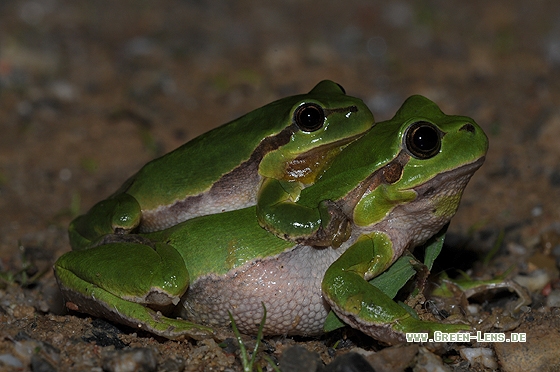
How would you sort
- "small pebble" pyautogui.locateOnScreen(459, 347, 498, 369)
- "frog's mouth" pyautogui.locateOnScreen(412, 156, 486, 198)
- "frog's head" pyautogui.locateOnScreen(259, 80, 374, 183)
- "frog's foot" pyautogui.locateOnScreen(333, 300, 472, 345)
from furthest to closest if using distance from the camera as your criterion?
"frog's head" pyautogui.locateOnScreen(259, 80, 374, 183) → "small pebble" pyautogui.locateOnScreen(459, 347, 498, 369) → "frog's mouth" pyautogui.locateOnScreen(412, 156, 486, 198) → "frog's foot" pyautogui.locateOnScreen(333, 300, 472, 345)

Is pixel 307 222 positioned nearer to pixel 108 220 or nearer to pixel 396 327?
pixel 396 327

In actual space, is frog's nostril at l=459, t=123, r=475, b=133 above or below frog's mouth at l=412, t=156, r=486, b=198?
above

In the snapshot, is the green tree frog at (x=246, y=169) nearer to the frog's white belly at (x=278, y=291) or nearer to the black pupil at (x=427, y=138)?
the frog's white belly at (x=278, y=291)

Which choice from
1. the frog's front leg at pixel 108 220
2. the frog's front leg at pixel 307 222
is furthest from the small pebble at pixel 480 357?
the frog's front leg at pixel 108 220

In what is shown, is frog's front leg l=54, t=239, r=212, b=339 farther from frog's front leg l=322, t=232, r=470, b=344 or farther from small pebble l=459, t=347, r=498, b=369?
small pebble l=459, t=347, r=498, b=369

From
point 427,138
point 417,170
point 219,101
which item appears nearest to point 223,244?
point 417,170

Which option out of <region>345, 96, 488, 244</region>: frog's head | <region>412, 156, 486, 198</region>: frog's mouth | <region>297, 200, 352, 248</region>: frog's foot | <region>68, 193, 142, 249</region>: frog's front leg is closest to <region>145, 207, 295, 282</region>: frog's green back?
<region>297, 200, 352, 248</region>: frog's foot
